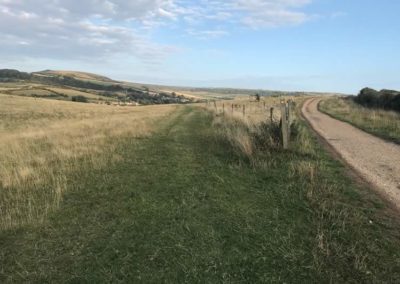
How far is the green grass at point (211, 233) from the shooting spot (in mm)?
5125

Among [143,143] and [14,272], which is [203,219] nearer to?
[14,272]

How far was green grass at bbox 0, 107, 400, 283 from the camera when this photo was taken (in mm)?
5125

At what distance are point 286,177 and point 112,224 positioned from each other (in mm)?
4951

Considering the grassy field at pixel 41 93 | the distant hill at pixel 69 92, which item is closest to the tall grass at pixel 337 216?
the grassy field at pixel 41 93

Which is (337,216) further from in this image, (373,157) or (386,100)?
(386,100)

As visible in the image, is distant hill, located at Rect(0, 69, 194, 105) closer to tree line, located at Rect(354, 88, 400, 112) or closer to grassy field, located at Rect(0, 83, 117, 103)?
grassy field, located at Rect(0, 83, 117, 103)

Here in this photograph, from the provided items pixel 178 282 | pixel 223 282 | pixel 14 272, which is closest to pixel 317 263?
pixel 223 282

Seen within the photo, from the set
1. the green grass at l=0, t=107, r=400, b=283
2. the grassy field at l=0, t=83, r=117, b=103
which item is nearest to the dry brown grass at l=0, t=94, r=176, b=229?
the green grass at l=0, t=107, r=400, b=283

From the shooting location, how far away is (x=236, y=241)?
608 centimetres

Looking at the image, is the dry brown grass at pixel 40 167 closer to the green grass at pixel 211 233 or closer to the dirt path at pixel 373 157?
the green grass at pixel 211 233

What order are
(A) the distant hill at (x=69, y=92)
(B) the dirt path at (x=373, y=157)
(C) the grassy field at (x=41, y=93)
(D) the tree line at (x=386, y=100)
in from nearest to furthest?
(B) the dirt path at (x=373, y=157) < (D) the tree line at (x=386, y=100) < (C) the grassy field at (x=41, y=93) < (A) the distant hill at (x=69, y=92)

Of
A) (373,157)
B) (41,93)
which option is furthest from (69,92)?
(373,157)

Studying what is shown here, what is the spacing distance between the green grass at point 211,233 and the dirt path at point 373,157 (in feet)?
2.24

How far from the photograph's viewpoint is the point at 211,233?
20.9ft
